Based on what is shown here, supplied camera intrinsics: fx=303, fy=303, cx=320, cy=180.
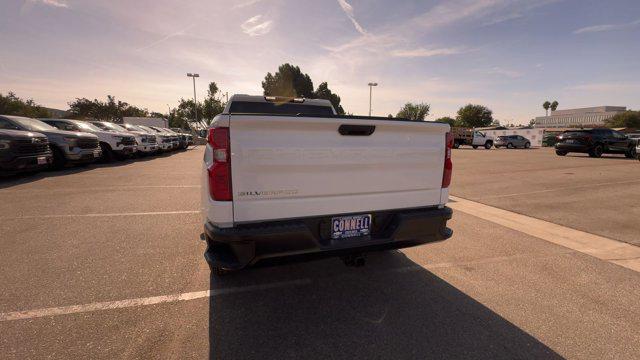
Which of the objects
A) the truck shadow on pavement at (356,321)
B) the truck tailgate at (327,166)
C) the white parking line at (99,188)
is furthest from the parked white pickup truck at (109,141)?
the truck tailgate at (327,166)

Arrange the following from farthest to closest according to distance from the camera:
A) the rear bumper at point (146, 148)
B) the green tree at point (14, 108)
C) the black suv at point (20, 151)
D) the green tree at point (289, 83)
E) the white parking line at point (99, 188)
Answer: the green tree at point (289, 83) → the green tree at point (14, 108) → the rear bumper at point (146, 148) → the black suv at point (20, 151) → the white parking line at point (99, 188)

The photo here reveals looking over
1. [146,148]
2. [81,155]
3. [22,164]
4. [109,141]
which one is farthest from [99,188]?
[146,148]

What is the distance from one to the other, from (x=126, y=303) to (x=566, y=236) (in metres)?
5.91

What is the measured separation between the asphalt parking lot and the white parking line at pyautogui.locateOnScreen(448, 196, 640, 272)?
0.21 metres

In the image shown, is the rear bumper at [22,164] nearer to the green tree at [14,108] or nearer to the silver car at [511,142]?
the silver car at [511,142]

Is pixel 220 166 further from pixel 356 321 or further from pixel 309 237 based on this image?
pixel 356 321

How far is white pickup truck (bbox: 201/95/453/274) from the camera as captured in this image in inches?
87.1

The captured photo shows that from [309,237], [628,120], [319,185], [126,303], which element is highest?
[628,120]

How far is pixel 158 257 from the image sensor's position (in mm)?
3744

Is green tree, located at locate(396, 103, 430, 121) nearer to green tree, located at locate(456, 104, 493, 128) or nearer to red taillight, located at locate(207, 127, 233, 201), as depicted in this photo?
green tree, located at locate(456, 104, 493, 128)

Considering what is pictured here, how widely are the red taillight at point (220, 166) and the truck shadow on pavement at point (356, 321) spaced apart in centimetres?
111

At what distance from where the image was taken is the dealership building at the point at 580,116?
5925 inches

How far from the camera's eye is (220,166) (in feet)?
7.19

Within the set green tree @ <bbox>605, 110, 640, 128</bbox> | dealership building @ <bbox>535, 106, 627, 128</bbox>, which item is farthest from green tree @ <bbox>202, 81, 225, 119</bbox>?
dealership building @ <bbox>535, 106, 627, 128</bbox>
